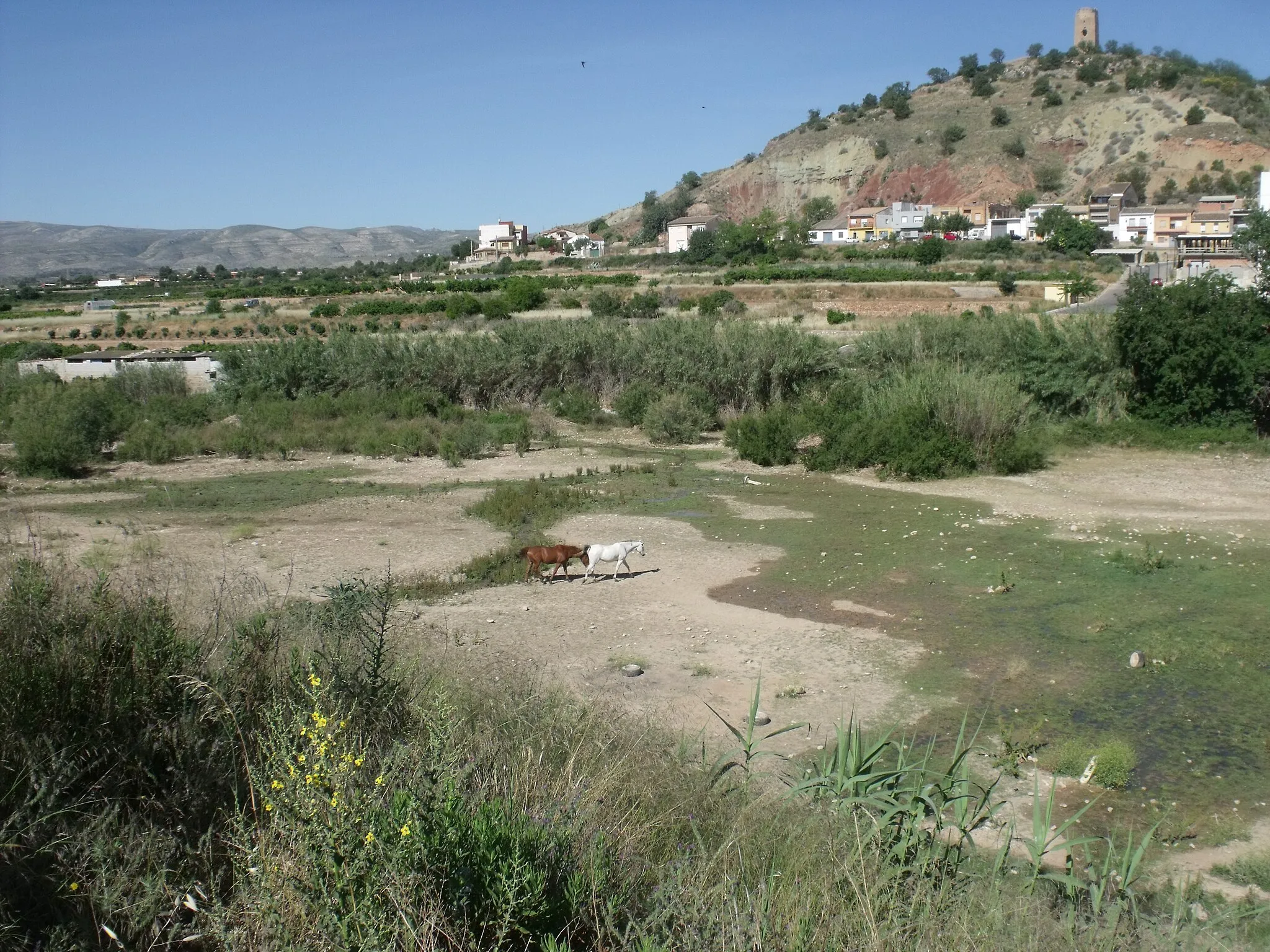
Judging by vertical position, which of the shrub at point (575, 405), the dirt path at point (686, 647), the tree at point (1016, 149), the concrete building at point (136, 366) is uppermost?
the tree at point (1016, 149)

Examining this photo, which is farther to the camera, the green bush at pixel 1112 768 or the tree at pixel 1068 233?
the tree at pixel 1068 233

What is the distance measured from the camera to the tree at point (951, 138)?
11112 cm

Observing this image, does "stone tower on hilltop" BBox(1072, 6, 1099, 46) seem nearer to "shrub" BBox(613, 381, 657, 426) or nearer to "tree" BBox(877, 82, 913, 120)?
"tree" BBox(877, 82, 913, 120)

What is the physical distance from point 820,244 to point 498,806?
9705 centimetres

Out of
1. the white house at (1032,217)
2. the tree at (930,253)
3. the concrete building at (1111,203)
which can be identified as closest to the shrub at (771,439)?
the tree at (930,253)

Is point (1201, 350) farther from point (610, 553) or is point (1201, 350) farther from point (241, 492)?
point (241, 492)

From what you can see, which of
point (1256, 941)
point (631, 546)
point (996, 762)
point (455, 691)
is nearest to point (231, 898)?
point (455, 691)

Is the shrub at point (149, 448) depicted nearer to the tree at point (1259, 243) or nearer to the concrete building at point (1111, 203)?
the tree at point (1259, 243)

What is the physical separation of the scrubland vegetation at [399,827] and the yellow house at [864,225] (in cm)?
9768

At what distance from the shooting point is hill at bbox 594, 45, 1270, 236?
317ft

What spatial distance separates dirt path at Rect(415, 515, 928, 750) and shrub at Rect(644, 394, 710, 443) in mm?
11212

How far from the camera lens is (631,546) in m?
13.1

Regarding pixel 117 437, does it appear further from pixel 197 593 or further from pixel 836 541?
pixel 197 593

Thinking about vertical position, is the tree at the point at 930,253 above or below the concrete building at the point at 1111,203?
below
